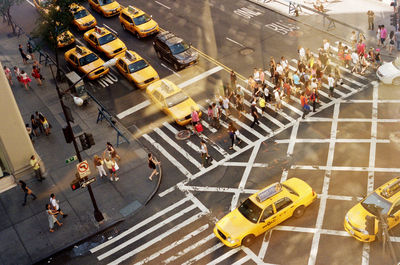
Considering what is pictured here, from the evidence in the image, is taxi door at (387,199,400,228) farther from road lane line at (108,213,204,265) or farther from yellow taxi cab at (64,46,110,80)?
yellow taxi cab at (64,46,110,80)

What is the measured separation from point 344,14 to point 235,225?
2427 cm

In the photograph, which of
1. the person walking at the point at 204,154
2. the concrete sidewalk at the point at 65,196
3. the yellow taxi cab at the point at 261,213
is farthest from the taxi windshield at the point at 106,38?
the yellow taxi cab at the point at 261,213

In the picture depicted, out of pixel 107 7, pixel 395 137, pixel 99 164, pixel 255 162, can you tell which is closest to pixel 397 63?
pixel 395 137

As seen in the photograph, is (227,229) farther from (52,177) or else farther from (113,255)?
(52,177)

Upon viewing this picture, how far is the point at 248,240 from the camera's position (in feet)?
70.2

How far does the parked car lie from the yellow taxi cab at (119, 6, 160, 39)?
9.44 ft

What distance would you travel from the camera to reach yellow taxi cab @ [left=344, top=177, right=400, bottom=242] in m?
20.3

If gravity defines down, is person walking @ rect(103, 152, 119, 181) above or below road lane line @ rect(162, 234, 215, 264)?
above

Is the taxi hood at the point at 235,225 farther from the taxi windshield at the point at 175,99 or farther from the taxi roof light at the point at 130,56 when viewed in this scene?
the taxi roof light at the point at 130,56

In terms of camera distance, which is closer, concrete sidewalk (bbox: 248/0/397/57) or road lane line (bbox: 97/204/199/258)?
road lane line (bbox: 97/204/199/258)

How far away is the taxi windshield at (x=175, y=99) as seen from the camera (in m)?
30.2

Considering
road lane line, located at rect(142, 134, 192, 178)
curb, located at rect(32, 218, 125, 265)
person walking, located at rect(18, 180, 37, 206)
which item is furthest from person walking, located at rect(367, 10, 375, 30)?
person walking, located at rect(18, 180, 37, 206)

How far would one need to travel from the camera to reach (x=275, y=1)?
42.8m

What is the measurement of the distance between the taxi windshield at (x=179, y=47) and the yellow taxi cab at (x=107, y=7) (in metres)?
10.5
